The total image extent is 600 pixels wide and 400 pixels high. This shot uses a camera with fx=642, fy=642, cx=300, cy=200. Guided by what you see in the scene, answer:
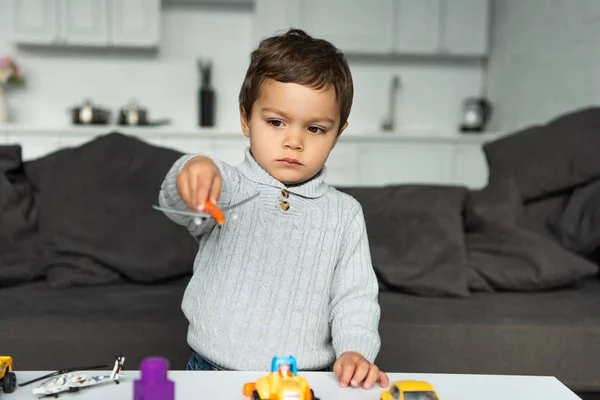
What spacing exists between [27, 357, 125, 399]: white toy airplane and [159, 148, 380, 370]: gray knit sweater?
264mm

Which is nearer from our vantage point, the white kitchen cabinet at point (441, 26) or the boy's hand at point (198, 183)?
the boy's hand at point (198, 183)

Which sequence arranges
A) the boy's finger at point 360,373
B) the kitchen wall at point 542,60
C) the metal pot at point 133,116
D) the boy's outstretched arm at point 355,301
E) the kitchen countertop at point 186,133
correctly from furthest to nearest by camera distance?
the metal pot at point 133,116 → the kitchen countertop at point 186,133 → the kitchen wall at point 542,60 → the boy's outstretched arm at point 355,301 → the boy's finger at point 360,373

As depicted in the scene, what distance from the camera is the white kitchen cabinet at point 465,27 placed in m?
4.71

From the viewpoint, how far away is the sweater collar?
1.06m

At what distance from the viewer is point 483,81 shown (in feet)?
16.7

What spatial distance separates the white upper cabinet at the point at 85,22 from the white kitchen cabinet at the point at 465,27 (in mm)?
2086

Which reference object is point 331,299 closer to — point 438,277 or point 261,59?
point 261,59

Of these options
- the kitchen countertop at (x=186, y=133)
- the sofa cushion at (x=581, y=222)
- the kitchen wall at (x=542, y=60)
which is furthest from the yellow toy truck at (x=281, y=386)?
the kitchen countertop at (x=186, y=133)

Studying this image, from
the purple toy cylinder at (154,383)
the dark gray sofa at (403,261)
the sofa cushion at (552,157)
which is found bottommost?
the dark gray sofa at (403,261)

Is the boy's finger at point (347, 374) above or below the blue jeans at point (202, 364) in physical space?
above

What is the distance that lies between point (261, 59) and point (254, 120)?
10 cm

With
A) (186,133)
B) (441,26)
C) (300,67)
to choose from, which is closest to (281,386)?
(300,67)

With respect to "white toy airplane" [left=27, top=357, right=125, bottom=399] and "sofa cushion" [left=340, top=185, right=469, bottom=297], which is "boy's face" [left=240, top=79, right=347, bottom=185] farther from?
"sofa cushion" [left=340, top=185, right=469, bottom=297]

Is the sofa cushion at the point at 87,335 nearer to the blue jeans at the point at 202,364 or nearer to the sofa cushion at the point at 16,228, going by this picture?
the sofa cushion at the point at 16,228
